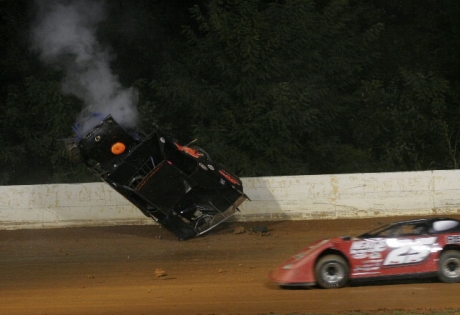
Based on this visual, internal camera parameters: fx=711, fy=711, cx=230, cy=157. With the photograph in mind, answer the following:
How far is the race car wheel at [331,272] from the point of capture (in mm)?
11422

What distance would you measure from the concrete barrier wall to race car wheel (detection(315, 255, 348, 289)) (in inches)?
328

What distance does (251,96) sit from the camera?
27719 millimetres

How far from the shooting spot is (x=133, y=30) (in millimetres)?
31281

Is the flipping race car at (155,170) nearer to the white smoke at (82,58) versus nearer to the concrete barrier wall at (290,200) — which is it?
the concrete barrier wall at (290,200)

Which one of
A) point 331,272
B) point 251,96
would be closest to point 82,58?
point 251,96

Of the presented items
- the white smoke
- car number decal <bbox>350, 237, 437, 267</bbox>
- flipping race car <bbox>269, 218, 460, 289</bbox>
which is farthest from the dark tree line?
car number decal <bbox>350, 237, 437, 267</bbox>

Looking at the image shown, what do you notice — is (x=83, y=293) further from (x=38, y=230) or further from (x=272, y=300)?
(x=38, y=230)

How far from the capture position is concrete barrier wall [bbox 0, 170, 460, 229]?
64.7 ft

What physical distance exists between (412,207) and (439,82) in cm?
1155

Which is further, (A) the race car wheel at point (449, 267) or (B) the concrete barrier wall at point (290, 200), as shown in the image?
(B) the concrete barrier wall at point (290, 200)

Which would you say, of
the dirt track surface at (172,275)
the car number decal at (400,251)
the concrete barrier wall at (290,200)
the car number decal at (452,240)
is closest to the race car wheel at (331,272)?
the dirt track surface at (172,275)

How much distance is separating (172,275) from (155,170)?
3071mm

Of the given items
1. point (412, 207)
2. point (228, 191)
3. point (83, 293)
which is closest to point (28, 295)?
point (83, 293)

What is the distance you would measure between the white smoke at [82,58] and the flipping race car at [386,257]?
960cm
